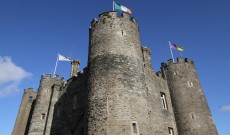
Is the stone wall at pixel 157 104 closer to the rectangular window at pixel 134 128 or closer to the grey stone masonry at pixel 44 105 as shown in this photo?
the rectangular window at pixel 134 128

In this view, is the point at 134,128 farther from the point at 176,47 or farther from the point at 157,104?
the point at 176,47

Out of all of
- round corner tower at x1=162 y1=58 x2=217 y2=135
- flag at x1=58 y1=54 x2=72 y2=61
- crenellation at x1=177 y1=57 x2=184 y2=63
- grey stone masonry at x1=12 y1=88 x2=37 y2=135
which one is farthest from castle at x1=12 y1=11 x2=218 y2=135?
grey stone masonry at x1=12 y1=88 x2=37 y2=135

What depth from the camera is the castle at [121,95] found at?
587 inches

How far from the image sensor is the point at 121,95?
49.7 ft

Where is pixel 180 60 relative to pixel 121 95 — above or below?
above

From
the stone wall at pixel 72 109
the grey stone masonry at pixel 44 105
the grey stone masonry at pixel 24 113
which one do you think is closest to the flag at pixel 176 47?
the stone wall at pixel 72 109

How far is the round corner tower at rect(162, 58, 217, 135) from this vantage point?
21.1 m

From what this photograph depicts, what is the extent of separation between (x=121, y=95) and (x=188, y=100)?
994 centimetres

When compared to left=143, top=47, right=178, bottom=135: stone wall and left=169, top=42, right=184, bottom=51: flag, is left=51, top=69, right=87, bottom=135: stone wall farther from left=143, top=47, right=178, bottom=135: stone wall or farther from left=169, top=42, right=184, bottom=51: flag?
left=169, top=42, right=184, bottom=51: flag

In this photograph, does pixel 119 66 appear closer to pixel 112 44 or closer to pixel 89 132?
pixel 112 44

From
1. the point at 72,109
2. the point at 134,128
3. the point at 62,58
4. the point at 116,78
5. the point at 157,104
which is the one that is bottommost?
the point at 134,128

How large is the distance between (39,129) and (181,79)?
1572 centimetres

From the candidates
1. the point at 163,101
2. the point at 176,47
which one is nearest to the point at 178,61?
the point at 176,47

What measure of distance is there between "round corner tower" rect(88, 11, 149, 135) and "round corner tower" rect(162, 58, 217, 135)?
7244 millimetres
